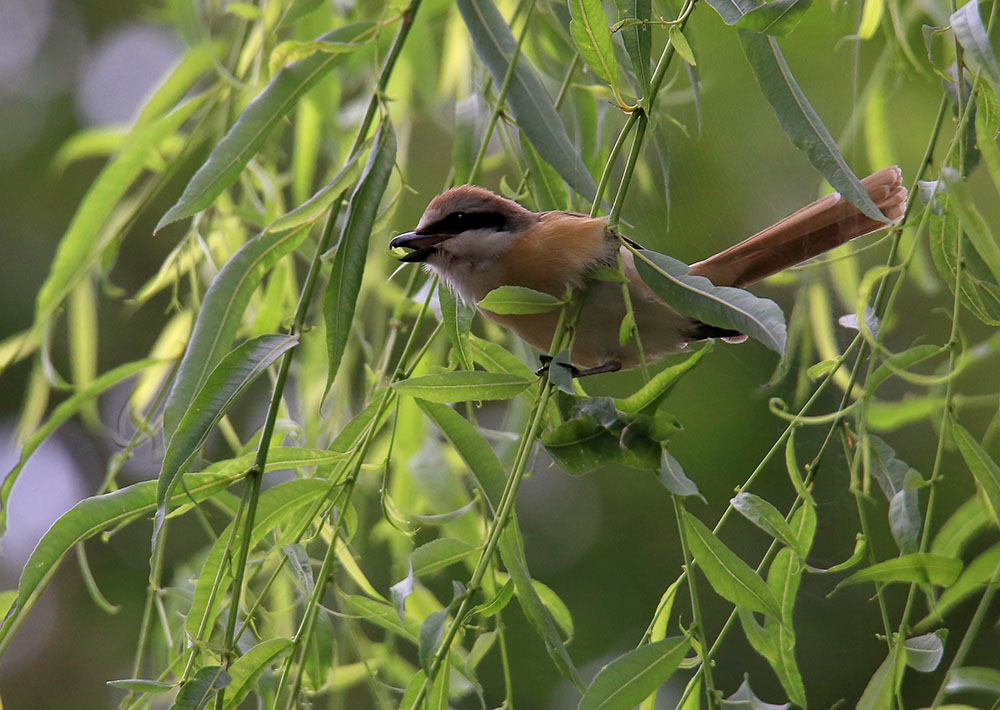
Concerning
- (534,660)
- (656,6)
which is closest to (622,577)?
(534,660)

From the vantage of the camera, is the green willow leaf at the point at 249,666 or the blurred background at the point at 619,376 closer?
the green willow leaf at the point at 249,666

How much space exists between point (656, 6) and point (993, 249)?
0.51 meters

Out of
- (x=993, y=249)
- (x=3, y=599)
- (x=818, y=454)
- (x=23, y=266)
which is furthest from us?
(x=23, y=266)

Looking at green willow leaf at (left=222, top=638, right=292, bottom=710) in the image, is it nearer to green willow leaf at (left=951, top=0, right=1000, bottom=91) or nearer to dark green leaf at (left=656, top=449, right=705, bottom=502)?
dark green leaf at (left=656, top=449, right=705, bottom=502)

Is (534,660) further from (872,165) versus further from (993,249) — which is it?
(993,249)

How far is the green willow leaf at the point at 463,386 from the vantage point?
3.48ft

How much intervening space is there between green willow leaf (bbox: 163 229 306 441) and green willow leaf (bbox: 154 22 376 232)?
3.3 inches

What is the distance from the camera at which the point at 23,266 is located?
421cm

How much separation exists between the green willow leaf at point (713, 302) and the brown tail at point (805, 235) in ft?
1.17

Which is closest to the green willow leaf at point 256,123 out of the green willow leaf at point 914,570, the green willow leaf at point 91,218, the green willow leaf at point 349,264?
the green willow leaf at point 349,264

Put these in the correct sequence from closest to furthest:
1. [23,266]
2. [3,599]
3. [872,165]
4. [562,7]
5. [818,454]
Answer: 1. [818,454]
2. [3,599]
3. [562,7]
4. [872,165]
5. [23,266]

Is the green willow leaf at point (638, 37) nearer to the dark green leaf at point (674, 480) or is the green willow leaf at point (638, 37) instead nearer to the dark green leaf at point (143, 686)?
the dark green leaf at point (674, 480)

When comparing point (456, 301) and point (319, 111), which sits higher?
point (319, 111)

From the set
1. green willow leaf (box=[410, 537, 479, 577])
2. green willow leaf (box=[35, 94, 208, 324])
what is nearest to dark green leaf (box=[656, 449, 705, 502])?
green willow leaf (box=[410, 537, 479, 577])
